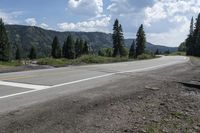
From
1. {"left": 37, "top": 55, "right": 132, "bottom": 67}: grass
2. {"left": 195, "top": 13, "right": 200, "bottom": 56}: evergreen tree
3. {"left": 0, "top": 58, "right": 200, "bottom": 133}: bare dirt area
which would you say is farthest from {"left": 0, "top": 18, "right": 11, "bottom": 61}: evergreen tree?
{"left": 0, "top": 58, "right": 200, "bottom": 133}: bare dirt area

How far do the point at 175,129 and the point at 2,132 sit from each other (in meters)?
3.30

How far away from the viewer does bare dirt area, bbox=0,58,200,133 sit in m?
6.04

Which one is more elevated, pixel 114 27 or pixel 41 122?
pixel 114 27

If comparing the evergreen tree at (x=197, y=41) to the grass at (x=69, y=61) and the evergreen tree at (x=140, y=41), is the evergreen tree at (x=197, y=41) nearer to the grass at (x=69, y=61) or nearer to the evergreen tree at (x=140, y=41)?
the evergreen tree at (x=140, y=41)

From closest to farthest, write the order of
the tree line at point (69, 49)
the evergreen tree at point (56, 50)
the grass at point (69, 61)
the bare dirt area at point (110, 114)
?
the bare dirt area at point (110, 114)
the grass at point (69, 61)
the tree line at point (69, 49)
the evergreen tree at point (56, 50)

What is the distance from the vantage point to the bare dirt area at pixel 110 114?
6.04m

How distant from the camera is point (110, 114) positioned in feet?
23.6

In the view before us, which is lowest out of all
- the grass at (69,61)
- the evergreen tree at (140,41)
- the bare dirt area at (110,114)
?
the bare dirt area at (110,114)

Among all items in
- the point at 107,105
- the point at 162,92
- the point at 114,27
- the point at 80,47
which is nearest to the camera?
the point at 107,105

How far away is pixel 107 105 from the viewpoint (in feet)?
26.7

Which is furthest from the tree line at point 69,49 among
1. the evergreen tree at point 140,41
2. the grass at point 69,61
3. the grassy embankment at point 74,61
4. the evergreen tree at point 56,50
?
the grass at point 69,61

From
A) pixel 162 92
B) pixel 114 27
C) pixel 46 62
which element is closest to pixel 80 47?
pixel 114 27

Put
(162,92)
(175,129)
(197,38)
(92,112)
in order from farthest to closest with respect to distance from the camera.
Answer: (197,38) → (162,92) → (92,112) → (175,129)

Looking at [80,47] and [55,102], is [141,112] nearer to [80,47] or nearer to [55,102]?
[55,102]
